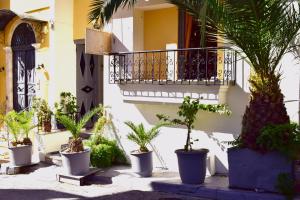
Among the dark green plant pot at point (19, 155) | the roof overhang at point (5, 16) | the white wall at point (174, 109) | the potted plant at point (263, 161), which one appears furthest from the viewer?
the roof overhang at point (5, 16)

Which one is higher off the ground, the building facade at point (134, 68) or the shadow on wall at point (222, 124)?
the building facade at point (134, 68)

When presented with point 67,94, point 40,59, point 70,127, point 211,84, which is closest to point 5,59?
point 40,59

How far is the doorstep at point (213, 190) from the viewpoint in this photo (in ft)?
20.0

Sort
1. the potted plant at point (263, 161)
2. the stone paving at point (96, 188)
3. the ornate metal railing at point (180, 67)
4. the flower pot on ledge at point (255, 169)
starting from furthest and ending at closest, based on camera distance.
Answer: the ornate metal railing at point (180, 67), the stone paving at point (96, 188), the flower pot on ledge at point (255, 169), the potted plant at point (263, 161)

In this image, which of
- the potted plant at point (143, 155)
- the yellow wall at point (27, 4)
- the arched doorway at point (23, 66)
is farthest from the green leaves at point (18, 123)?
the yellow wall at point (27, 4)

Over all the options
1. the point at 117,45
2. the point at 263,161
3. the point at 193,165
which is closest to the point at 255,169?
the point at 263,161

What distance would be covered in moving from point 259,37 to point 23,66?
27.7ft

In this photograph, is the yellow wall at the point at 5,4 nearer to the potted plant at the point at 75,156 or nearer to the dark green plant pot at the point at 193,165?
the potted plant at the point at 75,156

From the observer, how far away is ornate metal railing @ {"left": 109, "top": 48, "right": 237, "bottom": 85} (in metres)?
7.27

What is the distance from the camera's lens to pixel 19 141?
30.5 ft

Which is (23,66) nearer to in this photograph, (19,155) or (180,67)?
(19,155)

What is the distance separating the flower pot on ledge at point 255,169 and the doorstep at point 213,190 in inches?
5.0

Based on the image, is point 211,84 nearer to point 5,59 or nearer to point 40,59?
point 40,59

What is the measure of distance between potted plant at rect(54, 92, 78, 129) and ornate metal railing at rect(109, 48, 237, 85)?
198 cm
